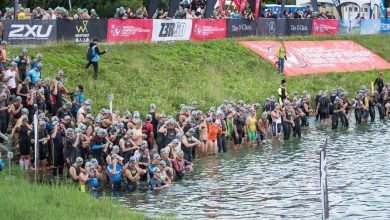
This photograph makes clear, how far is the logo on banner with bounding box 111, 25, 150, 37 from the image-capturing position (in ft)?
140

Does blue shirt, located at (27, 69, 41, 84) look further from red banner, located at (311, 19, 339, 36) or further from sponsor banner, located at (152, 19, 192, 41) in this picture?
red banner, located at (311, 19, 339, 36)

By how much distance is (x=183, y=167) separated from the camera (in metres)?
27.4

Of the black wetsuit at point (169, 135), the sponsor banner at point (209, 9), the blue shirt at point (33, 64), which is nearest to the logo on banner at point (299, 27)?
the sponsor banner at point (209, 9)

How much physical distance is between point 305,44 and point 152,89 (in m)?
17.7

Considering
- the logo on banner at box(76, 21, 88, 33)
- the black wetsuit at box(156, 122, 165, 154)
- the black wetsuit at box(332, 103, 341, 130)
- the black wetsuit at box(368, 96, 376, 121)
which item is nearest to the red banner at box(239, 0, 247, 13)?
the black wetsuit at box(368, 96, 376, 121)

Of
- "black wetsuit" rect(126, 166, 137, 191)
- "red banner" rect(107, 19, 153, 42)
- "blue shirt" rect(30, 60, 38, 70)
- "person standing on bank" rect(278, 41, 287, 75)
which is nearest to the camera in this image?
"black wetsuit" rect(126, 166, 137, 191)

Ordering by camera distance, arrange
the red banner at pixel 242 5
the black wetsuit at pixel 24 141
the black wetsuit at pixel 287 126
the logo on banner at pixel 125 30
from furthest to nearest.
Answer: the red banner at pixel 242 5
the logo on banner at pixel 125 30
the black wetsuit at pixel 287 126
the black wetsuit at pixel 24 141

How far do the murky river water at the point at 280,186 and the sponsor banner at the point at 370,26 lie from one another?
28.2m

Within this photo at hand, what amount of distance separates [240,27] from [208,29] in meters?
3.12

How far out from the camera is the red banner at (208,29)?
48.0m

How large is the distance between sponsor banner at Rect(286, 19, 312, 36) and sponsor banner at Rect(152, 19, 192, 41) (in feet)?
31.6

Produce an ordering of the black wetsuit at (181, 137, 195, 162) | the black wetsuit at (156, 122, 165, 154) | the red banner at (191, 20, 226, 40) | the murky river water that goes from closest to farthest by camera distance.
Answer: the murky river water < the black wetsuit at (181, 137, 195, 162) < the black wetsuit at (156, 122, 165, 154) < the red banner at (191, 20, 226, 40)

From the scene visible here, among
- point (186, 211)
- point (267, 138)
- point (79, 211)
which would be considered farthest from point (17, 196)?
point (267, 138)

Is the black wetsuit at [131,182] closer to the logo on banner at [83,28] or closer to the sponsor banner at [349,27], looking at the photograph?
the logo on banner at [83,28]
